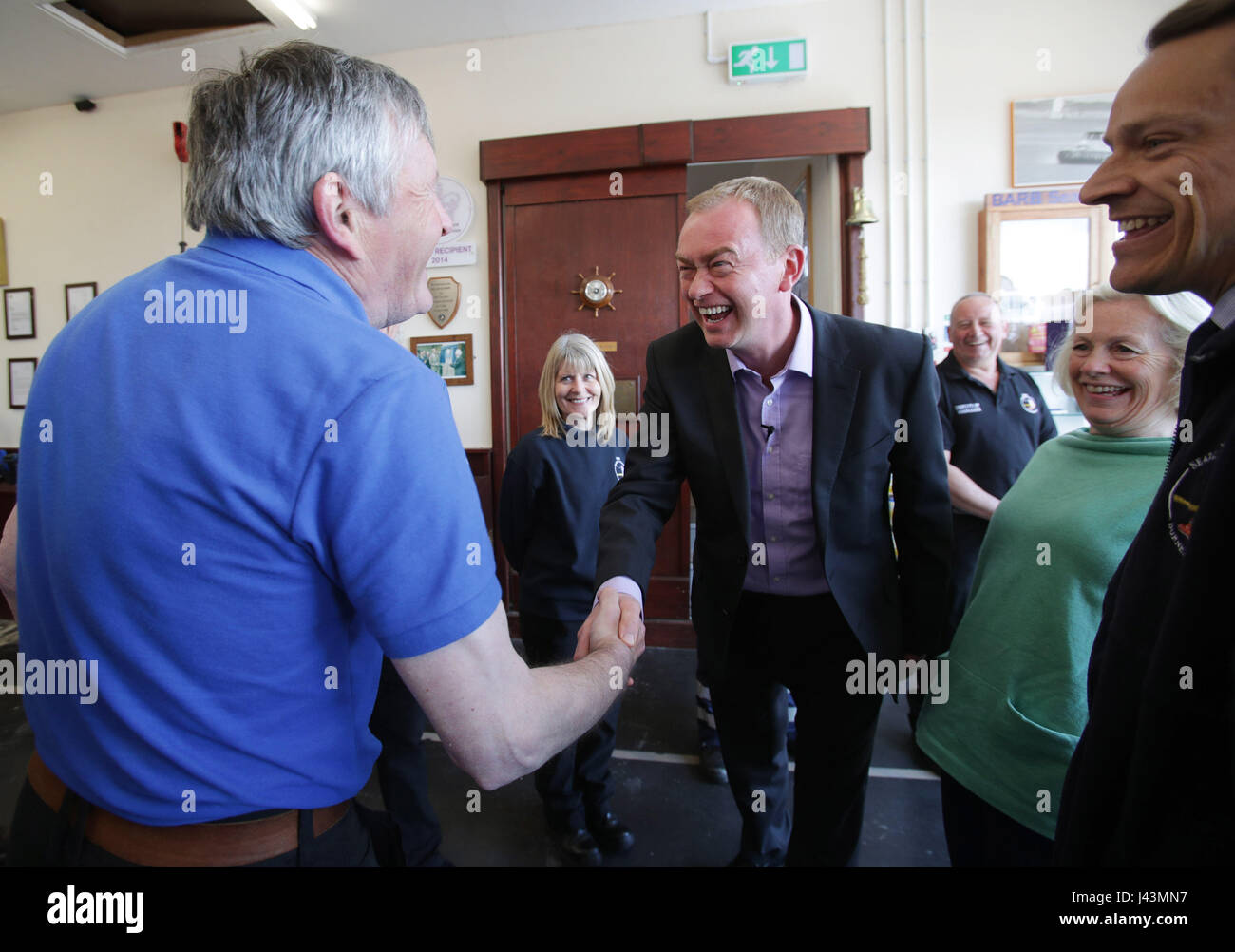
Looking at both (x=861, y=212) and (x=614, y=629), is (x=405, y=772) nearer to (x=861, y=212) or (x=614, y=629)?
(x=614, y=629)

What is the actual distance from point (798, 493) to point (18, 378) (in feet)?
20.2

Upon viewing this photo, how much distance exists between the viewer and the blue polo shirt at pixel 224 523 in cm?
68

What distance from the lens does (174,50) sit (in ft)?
13.3

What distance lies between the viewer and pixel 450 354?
4281 millimetres

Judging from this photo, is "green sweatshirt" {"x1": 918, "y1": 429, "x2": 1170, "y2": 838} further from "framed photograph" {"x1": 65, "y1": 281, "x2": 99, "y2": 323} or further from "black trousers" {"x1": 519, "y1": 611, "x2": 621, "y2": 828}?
"framed photograph" {"x1": 65, "y1": 281, "x2": 99, "y2": 323}

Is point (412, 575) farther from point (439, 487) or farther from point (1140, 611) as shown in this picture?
point (1140, 611)

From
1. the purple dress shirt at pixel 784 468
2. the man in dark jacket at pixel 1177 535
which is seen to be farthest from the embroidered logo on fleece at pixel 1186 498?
the purple dress shirt at pixel 784 468

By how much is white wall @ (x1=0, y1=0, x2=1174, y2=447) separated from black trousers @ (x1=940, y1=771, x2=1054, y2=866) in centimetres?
305

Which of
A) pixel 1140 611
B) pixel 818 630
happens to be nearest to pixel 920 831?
pixel 818 630

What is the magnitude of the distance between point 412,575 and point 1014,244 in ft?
13.4

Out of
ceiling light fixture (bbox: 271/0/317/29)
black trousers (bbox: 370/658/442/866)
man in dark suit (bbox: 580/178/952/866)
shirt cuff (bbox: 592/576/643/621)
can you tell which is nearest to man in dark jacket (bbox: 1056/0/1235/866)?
man in dark suit (bbox: 580/178/952/866)

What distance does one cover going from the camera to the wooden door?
157 inches

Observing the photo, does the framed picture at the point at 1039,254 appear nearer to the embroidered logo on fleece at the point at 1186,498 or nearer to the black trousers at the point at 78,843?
the embroidered logo on fleece at the point at 1186,498

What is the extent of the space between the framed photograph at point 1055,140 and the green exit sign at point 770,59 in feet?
4.07
